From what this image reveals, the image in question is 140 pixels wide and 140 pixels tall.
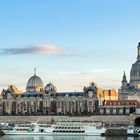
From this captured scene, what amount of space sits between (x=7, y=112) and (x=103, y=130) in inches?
2719

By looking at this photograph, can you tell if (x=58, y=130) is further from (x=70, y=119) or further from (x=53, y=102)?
(x=53, y=102)

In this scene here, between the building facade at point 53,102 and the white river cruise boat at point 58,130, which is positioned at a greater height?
the building facade at point 53,102

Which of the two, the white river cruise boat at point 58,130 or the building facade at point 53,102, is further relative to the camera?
the building facade at point 53,102

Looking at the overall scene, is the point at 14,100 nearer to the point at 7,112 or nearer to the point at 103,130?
the point at 7,112

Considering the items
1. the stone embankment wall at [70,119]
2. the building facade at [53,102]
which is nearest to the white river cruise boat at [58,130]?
the stone embankment wall at [70,119]

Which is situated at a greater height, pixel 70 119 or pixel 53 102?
pixel 53 102

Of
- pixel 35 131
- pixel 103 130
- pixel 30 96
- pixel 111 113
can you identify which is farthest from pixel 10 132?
pixel 30 96

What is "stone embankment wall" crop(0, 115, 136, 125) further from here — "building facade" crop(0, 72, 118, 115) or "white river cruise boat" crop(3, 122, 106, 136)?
"white river cruise boat" crop(3, 122, 106, 136)

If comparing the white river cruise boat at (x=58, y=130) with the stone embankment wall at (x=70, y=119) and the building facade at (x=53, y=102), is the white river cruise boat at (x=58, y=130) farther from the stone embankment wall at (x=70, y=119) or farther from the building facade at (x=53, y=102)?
the building facade at (x=53, y=102)

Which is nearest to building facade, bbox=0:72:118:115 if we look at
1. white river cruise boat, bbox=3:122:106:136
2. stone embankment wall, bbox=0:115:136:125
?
stone embankment wall, bbox=0:115:136:125

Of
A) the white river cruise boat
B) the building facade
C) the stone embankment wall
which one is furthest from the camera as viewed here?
the building facade

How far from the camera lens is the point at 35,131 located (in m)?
123

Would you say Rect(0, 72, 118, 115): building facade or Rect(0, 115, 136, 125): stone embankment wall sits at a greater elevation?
Rect(0, 72, 118, 115): building facade

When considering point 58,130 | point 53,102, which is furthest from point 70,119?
point 58,130
